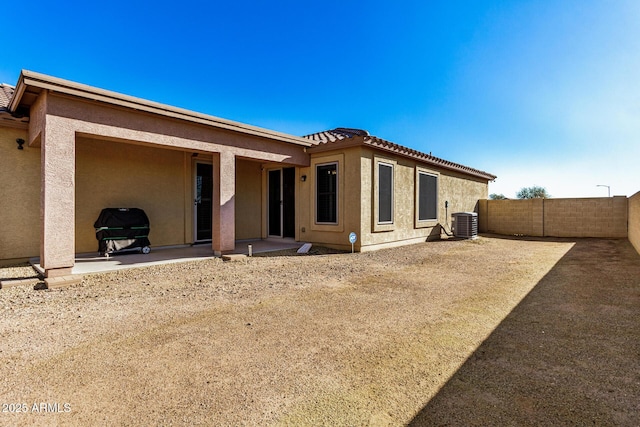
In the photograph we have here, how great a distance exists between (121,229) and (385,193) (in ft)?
22.9

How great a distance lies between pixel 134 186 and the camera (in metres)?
Answer: 7.58

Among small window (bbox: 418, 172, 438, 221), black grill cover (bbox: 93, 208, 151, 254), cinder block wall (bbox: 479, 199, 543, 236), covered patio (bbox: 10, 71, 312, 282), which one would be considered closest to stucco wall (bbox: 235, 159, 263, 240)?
covered patio (bbox: 10, 71, 312, 282)

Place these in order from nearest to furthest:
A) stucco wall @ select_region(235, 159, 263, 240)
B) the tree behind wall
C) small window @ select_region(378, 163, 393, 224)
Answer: small window @ select_region(378, 163, 393, 224) → stucco wall @ select_region(235, 159, 263, 240) → the tree behind wall

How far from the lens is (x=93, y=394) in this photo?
192 centimetres

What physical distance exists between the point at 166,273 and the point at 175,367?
3.66 metres

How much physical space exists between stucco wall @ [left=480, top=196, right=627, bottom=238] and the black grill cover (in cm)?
1499

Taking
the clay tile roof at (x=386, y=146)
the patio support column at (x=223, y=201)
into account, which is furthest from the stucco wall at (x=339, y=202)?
the patio support column at (x=223, y=201)

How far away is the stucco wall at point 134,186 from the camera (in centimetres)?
689

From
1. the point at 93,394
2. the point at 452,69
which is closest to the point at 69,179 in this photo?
the point at 93,394

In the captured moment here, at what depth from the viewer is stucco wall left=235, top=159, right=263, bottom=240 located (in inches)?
381

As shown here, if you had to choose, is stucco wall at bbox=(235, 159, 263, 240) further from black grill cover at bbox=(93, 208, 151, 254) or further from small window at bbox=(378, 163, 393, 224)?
small window at bbox=(378, 163, 393, 224)

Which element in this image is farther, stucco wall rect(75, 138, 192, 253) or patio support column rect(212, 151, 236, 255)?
patio support column rect(212, 151, 236, 255)

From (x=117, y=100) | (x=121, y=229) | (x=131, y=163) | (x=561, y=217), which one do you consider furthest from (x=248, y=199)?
(x=561, y=217)

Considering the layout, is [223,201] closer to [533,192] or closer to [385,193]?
[385,193]
